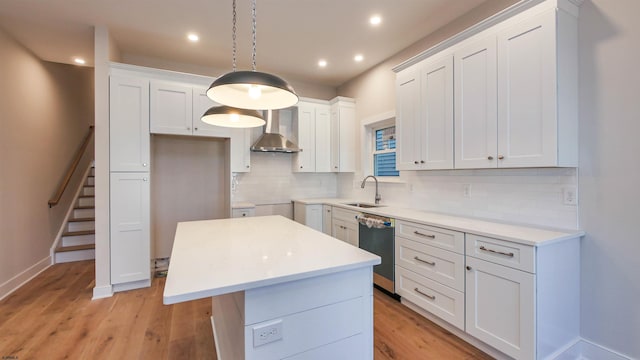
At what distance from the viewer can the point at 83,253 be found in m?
4.39

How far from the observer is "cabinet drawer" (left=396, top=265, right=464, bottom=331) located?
7.36 ft

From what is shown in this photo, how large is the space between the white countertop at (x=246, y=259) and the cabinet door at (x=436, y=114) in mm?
1524

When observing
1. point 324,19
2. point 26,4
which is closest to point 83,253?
point 26,4

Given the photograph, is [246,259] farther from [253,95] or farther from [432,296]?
[432,296]

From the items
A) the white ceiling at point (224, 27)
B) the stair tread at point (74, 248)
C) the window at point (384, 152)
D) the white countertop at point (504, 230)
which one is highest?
the white ceiling at point (224, 27)

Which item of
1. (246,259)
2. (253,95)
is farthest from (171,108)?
(246,259)

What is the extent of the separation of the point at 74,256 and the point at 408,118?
5203 millimetres

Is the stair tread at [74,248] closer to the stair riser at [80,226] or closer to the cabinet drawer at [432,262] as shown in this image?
the stair riser at [80,226]

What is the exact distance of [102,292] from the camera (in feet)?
10.2

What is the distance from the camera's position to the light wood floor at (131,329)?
2119mm

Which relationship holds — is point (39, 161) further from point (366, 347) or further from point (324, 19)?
point (366, 347)

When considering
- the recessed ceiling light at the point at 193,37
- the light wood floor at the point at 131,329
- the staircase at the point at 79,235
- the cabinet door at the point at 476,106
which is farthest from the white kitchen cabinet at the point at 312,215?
the staircase at the point at 79,235

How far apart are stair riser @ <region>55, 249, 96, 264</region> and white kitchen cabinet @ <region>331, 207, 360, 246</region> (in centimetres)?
383

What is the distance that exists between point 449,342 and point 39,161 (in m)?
5.33
